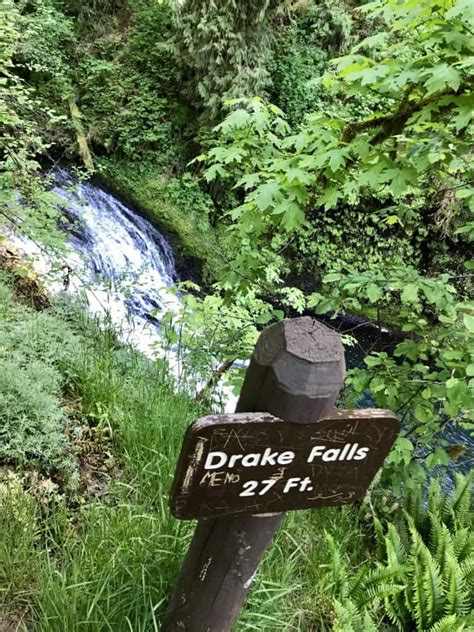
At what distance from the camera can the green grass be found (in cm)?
149

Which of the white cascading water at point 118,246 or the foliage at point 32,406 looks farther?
the white cascading water at point 118,246

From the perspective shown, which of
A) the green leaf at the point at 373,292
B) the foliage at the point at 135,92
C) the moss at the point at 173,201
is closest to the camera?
the green leaf at the point at 373,292

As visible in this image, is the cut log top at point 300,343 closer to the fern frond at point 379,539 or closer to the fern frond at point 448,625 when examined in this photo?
the fern frond at point 448,625

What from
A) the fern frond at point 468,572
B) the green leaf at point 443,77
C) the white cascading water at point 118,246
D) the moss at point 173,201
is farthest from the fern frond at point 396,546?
the moss at point 173,201

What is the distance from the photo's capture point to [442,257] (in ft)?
27.8

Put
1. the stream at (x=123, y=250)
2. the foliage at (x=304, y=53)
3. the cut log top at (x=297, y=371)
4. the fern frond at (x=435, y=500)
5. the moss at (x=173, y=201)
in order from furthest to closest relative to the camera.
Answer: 1. the foliage at (x=304, y=53)
2. the moss at (x=173, y=201)
3. the stream at (x=123, y=250)
4. the fern frond at (x=435, y=500)
5. the cut log top at (x=297, y=371)

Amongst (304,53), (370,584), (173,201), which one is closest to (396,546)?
(370,584)

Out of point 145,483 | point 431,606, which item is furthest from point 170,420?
point 431,606

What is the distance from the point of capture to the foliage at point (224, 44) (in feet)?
22.4

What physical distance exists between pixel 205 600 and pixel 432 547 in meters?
1.74

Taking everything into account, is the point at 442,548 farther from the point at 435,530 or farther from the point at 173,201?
the point at 173,201

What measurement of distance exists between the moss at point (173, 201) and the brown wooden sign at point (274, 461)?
6.16 meters

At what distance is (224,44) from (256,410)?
708 centimetres

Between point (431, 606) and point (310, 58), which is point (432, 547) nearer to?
point (431, 606)
